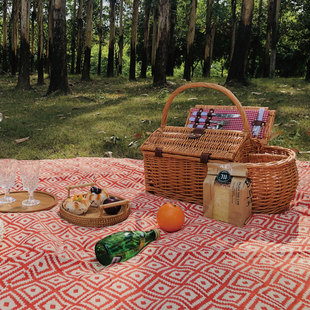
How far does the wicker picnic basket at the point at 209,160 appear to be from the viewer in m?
2.42

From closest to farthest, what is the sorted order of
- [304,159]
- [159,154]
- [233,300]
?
[233,300]
[159,154]
[304,159]

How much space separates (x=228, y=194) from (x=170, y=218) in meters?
0.43

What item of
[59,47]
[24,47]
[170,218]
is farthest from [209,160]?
[24,47]

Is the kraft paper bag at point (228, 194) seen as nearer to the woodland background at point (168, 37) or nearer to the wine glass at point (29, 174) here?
the wine glass at point (29, 174)

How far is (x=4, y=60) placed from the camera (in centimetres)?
1853

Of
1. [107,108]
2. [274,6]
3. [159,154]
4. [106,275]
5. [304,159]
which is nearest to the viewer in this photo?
[106,275]

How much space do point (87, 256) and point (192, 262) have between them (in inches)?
22.2

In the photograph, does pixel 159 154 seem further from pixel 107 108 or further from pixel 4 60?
pixel 4 60

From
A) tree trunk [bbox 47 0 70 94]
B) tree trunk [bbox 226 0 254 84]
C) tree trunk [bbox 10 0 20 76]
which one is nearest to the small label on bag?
tree trunk [bbox 226 0 254 84]

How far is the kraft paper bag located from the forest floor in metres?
2.22

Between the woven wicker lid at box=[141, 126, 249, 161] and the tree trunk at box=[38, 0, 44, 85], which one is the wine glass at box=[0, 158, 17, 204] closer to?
the woven wicker lid at box=[141, 126, 249, 161]

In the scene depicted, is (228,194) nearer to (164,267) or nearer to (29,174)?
(164,267)

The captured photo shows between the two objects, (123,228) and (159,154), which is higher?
(159,154)

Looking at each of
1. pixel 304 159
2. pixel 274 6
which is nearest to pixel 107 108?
pixel 304 159
